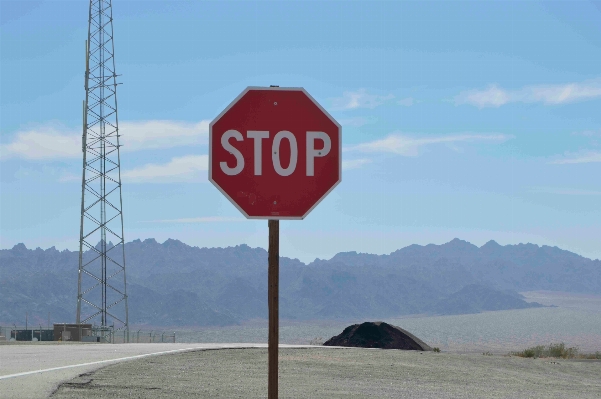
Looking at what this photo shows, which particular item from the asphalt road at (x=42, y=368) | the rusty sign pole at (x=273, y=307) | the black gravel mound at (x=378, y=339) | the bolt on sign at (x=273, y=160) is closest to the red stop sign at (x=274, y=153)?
the bolt on sign at (x=273, y=160)

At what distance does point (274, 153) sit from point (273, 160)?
72mm

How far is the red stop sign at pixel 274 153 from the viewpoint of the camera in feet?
28.2

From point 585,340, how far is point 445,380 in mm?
128373

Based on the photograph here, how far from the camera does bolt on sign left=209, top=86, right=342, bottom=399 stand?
28.2 ft

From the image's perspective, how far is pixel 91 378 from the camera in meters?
15.3

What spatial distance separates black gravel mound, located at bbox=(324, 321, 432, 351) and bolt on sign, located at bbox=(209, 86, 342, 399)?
33695 mm

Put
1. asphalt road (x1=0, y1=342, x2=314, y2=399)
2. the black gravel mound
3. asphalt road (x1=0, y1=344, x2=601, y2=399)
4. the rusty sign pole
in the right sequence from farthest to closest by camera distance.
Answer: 1. the black gravel mound
2. asphalt road (x1=0, y1=344, x2=601, y2=399)
3. asphalt road (x1=0, y1=342, x2=314, y2=399)
4. the rusty sign pole

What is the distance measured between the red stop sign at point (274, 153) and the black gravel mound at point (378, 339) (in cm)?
3372

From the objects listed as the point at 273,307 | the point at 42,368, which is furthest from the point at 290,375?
the point at 273,307

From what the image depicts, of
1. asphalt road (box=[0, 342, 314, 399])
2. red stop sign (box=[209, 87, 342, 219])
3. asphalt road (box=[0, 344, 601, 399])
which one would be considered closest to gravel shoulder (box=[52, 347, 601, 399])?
asphalt road (box=[0, 344, 601, 399])

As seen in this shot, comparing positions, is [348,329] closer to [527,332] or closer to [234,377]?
[234,377]

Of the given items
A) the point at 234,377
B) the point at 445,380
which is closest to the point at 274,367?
the point at 234,377

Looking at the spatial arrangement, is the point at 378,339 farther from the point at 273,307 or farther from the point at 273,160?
the point at 273,160

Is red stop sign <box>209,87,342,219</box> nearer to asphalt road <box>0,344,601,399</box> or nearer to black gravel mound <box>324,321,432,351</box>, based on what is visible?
asphalt road <box>0,344,601,399</box>
